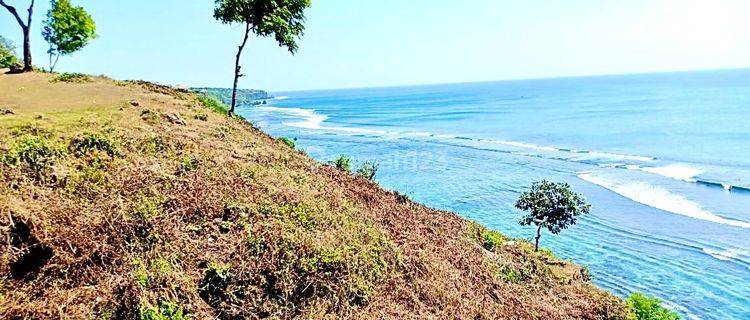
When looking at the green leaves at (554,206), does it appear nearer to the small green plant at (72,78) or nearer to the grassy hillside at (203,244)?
the grassy hillside at (203,244)

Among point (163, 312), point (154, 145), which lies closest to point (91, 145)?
point (154, 145)

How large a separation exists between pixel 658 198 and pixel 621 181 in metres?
6.56

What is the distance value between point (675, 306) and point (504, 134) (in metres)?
63.7

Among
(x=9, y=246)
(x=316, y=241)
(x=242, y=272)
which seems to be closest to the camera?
(x=9, y=246)

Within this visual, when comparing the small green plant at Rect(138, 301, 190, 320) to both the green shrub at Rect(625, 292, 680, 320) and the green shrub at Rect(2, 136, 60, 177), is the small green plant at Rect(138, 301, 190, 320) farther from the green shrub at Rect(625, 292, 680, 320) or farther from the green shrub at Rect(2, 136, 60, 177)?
the green shrub at Rect(625, 292, 680, 320)

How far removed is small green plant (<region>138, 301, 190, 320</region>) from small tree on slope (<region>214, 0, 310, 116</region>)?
61.4 ft

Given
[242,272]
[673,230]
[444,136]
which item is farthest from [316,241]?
[444,136]

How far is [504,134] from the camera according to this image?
85812 mm

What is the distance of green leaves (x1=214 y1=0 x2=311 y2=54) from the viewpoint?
84.6 feet

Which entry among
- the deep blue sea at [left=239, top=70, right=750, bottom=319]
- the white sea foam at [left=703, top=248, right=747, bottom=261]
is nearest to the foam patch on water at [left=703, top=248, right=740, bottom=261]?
the white sea foam at [left=703, top=248, right=747, bottom=261]

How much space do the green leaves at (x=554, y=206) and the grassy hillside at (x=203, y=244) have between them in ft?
41.6

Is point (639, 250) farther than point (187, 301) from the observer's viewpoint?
Yes

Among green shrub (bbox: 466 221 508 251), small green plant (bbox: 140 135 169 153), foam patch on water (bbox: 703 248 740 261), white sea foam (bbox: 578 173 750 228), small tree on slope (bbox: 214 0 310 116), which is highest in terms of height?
small tree on slope (bbox: 214 0 310 116)

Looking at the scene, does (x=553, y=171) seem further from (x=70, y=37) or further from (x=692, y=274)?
(x=70, y=37)
